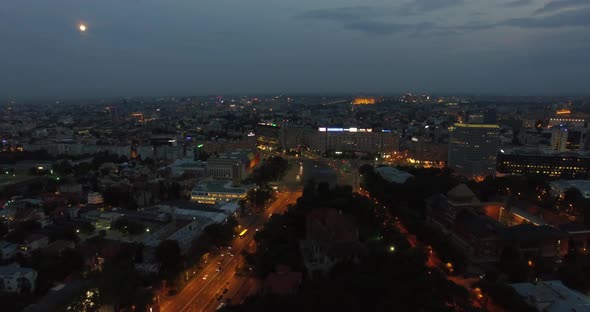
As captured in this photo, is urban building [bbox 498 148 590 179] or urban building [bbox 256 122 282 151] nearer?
urban building [bbox 498 148 590 179]

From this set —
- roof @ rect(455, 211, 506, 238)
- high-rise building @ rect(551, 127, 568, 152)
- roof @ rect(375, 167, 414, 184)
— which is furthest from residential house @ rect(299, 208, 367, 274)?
high-rise building @ rect(551, 127, 568, 152)

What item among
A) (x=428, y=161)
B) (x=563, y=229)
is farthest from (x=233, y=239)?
(x=428, y=161)

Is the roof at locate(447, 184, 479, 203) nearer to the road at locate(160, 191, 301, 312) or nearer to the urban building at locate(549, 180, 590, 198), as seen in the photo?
the urban building at locate(549, 180, 590, 198)

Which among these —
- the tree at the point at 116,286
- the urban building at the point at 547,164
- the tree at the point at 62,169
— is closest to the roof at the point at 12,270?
the tree at the point at 116,286

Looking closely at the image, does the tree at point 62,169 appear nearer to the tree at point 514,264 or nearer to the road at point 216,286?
the road at point 216,286

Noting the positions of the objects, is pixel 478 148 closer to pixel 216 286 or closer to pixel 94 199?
pixel 216 286

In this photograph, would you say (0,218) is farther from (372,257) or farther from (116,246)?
(372,257)
